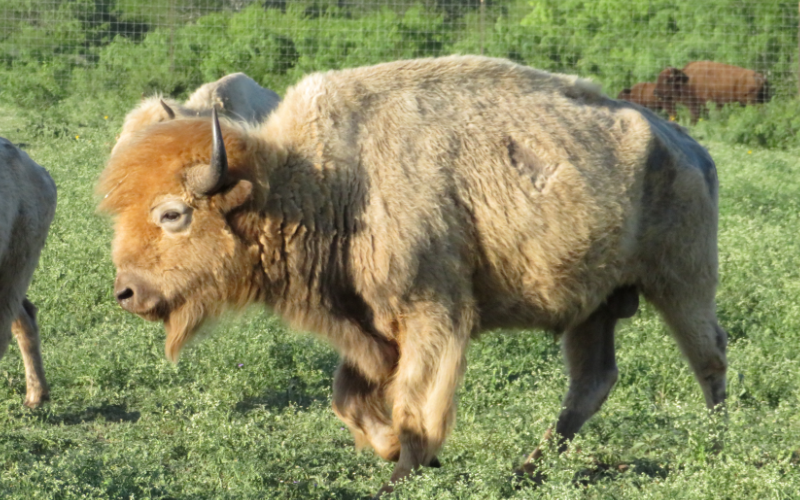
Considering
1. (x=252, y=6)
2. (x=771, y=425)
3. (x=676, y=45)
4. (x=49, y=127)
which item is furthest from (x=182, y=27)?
(x=771, y=425)

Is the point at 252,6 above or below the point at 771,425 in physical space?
above

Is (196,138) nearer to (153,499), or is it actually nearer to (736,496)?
(153,499)

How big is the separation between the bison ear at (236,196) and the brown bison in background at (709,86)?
1681 centimetres

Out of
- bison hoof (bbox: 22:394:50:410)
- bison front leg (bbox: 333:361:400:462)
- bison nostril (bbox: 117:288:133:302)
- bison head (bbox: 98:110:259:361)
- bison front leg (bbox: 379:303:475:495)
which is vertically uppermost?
bison head (bbox: 98:110:259:361)

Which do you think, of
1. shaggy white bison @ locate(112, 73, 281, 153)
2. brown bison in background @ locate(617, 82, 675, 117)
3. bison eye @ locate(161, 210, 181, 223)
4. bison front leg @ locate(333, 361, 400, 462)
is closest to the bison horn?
bison eye @ locate(161, 210, 181, 223)

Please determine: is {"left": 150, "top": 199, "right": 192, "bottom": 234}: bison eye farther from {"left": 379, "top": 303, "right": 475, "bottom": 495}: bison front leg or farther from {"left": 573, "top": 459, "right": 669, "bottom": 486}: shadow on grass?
{"left": 573, "top": 459, "right": 669, "bottom": 486}: shadow on grass

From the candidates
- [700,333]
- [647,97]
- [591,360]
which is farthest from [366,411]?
[647,97]

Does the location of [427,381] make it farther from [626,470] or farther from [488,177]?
[626,470]

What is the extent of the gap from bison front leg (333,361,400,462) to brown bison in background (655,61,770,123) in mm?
16311

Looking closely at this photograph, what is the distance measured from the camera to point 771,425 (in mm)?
4758

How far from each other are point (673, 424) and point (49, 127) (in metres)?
12.3

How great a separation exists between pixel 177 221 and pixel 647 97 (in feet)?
55.4

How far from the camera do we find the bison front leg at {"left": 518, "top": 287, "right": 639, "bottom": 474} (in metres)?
5.30

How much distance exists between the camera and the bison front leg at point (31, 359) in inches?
253
